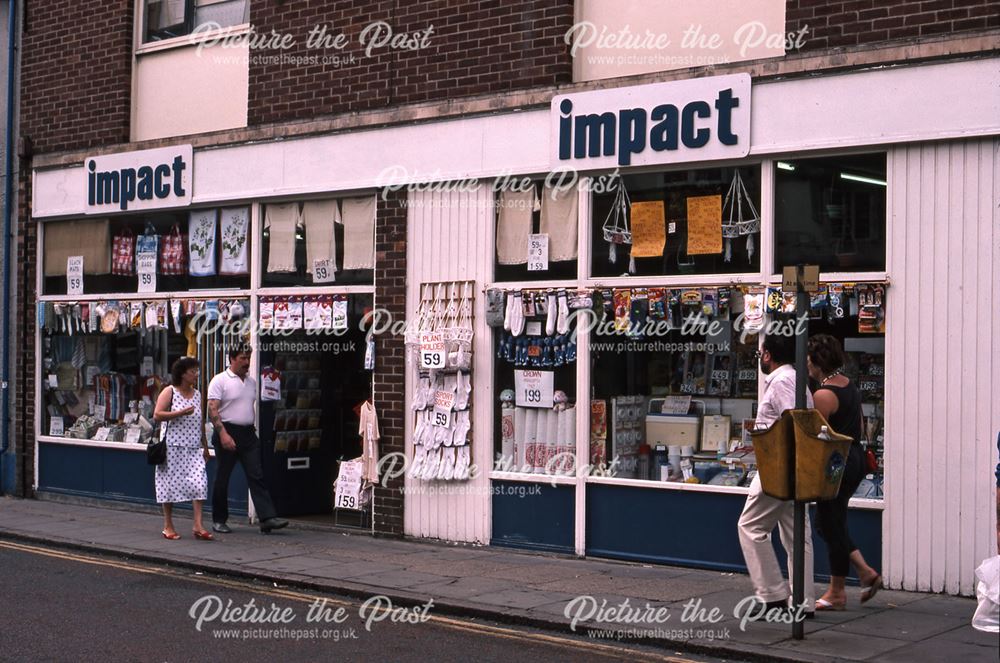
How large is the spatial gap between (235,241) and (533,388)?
419cm

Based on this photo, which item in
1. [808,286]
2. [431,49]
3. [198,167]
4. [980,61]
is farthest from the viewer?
[198,167]

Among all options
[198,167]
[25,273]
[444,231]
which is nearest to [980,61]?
[444,231]

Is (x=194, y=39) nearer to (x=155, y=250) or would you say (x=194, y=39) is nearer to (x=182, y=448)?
(x=155, y=250)

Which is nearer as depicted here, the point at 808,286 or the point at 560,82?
the point at 808,286

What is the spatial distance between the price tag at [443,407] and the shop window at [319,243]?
152 centimetres

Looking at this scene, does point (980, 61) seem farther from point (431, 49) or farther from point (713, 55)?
point (431, 49)

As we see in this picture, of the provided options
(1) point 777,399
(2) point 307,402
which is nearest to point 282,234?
(2) point 307,402

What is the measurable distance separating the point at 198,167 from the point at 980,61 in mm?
8448

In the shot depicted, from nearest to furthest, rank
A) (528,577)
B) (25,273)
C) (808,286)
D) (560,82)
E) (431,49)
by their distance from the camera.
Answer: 1. (808,286)
2. (528,577)
3. (560,82)
4. (431,49)
5. (25,273)

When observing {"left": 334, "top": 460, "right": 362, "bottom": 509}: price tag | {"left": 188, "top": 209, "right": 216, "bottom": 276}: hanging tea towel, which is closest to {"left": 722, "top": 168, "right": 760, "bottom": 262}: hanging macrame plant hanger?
{"left": 334, "top": 460, "right": 362, "bottom": 509}: price tag

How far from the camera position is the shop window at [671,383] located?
1065 centimetres

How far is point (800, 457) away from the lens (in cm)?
764

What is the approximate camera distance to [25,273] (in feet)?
52.9

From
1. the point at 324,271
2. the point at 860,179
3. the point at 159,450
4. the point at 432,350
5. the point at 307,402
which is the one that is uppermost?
the point at 860,179
